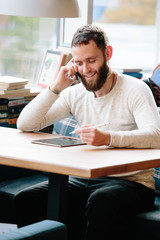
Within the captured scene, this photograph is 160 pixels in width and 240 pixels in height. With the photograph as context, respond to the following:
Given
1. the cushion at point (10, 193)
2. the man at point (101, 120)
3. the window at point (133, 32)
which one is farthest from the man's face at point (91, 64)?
the window at point (133, 32)

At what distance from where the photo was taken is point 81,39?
7.31 ft

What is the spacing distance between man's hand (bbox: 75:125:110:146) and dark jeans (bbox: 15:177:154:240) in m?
0.21

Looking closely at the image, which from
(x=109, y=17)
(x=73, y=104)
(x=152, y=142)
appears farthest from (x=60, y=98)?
(x=109, y=17)

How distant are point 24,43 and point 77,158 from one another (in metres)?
2.14

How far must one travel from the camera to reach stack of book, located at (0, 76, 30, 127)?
2.97 meters

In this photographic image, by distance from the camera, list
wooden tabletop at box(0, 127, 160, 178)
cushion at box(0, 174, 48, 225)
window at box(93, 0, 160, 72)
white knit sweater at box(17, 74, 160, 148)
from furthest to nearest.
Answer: window at box(93, 0, 160, 72)
cushion at box(0, 174, 48, 225)
white knit sweater at box(17, 74, 160, 148)
wooden tabletop at box(0, 127, 160, 178)

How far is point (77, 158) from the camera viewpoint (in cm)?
180

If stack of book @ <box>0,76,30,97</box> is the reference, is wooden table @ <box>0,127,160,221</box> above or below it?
below

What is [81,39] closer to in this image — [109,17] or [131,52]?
[131,52]

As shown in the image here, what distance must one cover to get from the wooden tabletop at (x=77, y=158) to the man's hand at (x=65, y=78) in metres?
0.37

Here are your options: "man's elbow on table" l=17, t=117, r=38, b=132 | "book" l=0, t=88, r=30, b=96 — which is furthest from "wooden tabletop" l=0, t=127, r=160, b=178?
"book" l=0, t=88, r=30, b=96

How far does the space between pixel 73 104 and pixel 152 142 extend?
543mm

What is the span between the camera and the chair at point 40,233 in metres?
1.35

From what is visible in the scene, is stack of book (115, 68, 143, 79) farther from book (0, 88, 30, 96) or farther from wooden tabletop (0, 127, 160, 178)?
wooden tabletop (0, 127, 160, 178)
